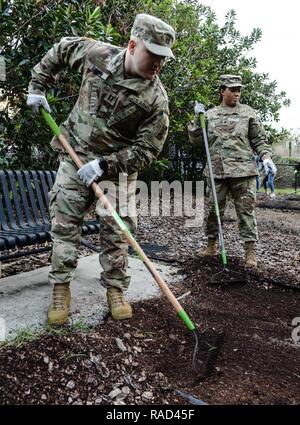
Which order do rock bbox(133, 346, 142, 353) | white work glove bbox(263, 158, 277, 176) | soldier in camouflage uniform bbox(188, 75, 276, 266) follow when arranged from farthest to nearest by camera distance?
1. soldier in camouflage uniform bbox(188, 75, 276, 266)
2. white work glove bbox(263, 158, 277, 176)
3. rock bbox(133, 346, 142, 353)

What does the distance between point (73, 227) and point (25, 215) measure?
112 centimetres

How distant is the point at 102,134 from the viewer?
9.33ft

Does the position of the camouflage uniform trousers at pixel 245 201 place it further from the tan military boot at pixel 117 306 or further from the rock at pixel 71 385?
the rock at pixel 71 385

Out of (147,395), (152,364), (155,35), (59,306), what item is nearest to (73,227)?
(59,306)

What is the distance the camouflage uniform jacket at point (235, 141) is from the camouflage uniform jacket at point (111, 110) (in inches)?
78.5

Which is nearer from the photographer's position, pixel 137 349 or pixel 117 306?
pixel 137 349

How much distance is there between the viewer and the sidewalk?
9.37 ft

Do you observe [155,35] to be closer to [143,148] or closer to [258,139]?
[143,148]

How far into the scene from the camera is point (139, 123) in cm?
290

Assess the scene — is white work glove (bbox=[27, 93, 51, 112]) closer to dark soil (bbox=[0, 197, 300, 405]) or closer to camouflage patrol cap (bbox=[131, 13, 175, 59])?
camouflage patrol cap (bbox=[131, 13, 175, 59])

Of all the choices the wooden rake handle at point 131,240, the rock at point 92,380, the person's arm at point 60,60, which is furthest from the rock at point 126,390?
the person's arm at point 60,60

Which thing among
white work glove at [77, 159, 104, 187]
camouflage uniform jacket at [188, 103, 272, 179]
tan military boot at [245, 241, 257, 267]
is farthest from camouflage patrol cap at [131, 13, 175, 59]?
tan military boot at [245, 241, 257, 267]

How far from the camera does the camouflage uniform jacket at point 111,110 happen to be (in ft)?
9.06
